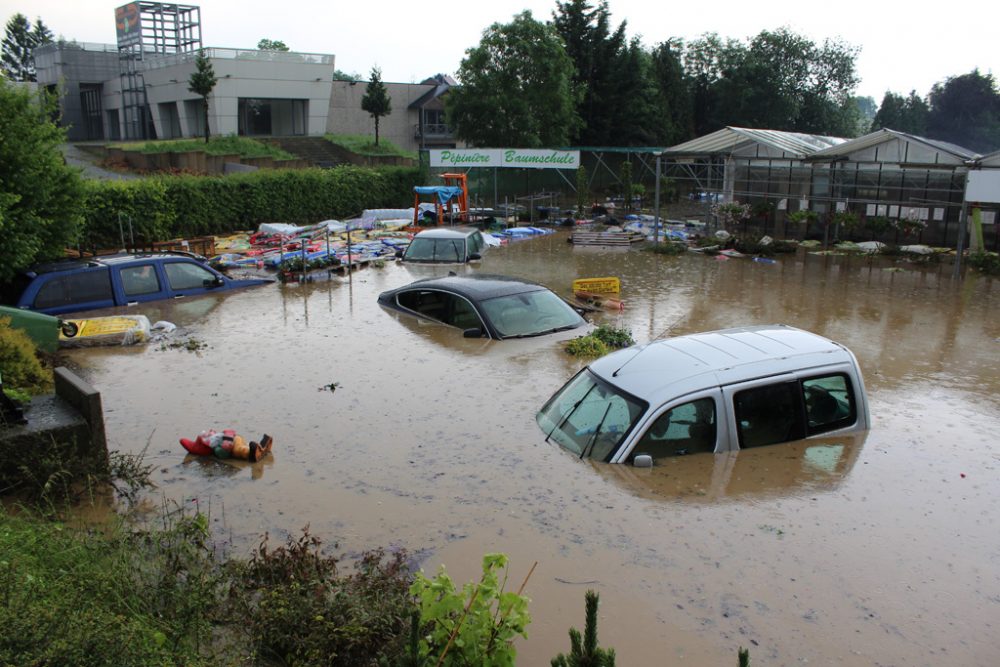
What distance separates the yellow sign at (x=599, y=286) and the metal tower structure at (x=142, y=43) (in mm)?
44900

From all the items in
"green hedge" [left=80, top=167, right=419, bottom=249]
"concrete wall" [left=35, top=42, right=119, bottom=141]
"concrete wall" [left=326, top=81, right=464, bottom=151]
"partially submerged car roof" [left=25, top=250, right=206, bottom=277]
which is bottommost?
"partially submerged car roof" [left=25, top=250, right=206, bottom=277]

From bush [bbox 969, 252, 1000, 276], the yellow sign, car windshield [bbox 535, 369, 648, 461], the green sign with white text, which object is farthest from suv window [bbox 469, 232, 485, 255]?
car windshield [bbox 535, 369, 648, 461]

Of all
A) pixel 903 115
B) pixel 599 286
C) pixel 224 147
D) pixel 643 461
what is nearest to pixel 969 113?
pixel 903 115

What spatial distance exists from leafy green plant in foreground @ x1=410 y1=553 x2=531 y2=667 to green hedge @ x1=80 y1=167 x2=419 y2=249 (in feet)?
65.0

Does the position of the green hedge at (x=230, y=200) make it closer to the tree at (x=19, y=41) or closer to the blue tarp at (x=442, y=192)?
the blue tarp at (x=442, y=192)

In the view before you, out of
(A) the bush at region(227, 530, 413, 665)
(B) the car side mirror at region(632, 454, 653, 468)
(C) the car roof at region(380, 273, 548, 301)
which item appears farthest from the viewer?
(C) the car roof at region(380, 273, 548, 301)

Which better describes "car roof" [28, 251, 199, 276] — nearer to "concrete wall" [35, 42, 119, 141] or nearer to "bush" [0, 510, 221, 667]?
"bush" [0, 510, 221, 667]

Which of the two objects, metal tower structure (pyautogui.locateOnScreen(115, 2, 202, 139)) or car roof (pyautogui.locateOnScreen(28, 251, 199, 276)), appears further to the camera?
metal tower structure (pyautogui.locateOnScreen(115, 2, 202, 139))

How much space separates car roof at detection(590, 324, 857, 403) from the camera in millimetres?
7316

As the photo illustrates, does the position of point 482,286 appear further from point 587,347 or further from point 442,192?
point 442,192

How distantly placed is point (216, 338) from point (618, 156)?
35.1 metres

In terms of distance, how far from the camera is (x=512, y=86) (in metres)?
43.3

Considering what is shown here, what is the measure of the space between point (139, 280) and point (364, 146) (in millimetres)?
A: 33732

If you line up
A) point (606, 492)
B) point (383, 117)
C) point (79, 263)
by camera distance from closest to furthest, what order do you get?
point (606, 492), point (79, 263), point (383, 117)
